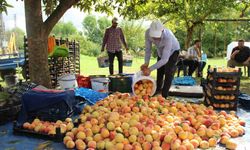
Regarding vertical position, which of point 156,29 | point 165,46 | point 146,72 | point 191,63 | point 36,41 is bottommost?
point 146,72

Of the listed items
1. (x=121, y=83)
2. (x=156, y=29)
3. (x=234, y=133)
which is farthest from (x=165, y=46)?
(x=234, y=133)

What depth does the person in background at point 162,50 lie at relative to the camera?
5.14 meters

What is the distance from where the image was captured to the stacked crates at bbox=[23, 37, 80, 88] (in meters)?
8.47

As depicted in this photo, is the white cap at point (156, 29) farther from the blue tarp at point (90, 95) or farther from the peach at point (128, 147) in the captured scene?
the peach at point (128, 147)

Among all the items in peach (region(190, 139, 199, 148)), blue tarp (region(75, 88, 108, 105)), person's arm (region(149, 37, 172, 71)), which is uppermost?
person's arm (region(149, 37, 172, 71))

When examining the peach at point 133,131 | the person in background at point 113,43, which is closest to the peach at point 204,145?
the peach at point 133,131

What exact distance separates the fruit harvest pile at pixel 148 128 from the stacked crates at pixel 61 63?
4.26 m

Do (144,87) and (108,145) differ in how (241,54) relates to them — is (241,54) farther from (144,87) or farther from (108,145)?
(108,145)

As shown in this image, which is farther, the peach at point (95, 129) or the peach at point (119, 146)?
the peach at point (95, 129)

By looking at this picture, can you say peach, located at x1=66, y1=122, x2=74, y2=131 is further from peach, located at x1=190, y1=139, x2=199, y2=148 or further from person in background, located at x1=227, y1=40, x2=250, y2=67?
person in background, located at x1=227, y1=40, x2=250, y2=67

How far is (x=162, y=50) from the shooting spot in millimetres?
5430

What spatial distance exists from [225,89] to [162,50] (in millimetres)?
1196

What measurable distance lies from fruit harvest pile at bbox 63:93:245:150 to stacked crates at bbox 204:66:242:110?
2.72 feet

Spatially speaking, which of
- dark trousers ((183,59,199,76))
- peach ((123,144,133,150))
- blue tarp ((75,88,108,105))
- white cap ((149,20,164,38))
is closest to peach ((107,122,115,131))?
peach ((123,144,133,150))
